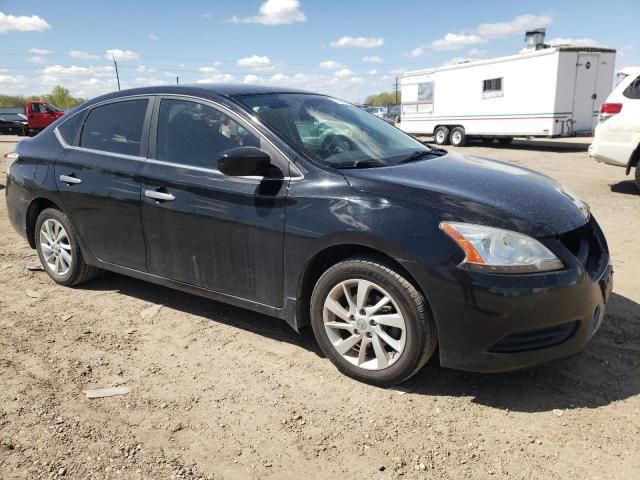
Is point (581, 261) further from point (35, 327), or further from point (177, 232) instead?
point (35, 327)

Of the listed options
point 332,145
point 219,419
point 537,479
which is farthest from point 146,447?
point 332,145

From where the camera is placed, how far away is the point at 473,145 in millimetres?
20297

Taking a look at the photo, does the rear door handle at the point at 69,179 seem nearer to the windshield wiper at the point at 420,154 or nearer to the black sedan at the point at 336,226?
the black sedan at the point at 336,226

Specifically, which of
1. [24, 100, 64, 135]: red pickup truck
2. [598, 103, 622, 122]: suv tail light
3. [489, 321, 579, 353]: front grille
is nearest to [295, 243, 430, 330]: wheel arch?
[489, 321, 579, 353]: front grille

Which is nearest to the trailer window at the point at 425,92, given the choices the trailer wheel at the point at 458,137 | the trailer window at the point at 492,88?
the trailer wheel at the point at 458,137

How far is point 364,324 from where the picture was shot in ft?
9.84

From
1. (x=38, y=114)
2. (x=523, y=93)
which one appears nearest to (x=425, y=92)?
(x=523, y=93)

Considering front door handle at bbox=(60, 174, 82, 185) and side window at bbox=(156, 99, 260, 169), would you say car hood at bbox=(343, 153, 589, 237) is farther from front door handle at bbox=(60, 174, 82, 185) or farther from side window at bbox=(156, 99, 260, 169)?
front door handle at bbox=(60, 174, 82, 185)

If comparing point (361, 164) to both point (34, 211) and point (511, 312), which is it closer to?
point (511, 312)

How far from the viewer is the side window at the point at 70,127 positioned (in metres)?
4.44

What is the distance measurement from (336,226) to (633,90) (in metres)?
7.77

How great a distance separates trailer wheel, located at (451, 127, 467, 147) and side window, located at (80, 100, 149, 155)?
16.8m

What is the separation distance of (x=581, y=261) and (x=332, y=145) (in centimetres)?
165

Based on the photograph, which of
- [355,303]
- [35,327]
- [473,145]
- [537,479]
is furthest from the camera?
[473,145]
